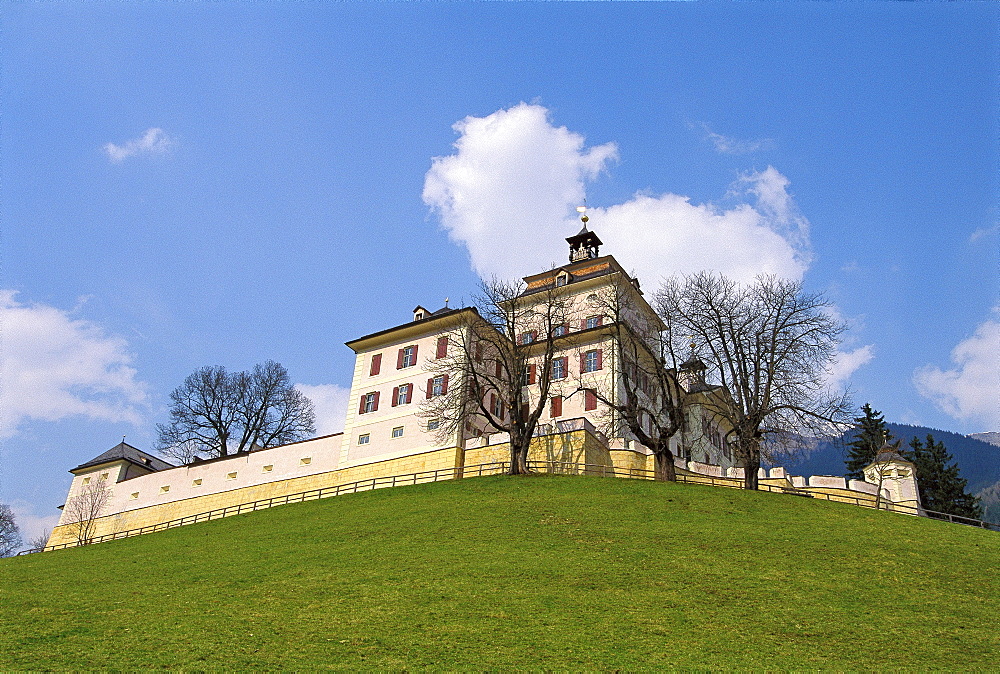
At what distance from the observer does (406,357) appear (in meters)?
51.2

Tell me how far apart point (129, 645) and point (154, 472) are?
46131 mm

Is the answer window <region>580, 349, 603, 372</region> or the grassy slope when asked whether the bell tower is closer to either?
window <region>580, 349, 603, 372</region>

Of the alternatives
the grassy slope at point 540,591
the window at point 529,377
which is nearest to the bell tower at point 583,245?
the window at point 529,377

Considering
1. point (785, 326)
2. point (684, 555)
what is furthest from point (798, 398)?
point (684, 555)

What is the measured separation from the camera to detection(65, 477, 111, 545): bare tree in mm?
57150

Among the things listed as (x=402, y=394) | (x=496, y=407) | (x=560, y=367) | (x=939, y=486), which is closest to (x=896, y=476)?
(x=939, y=486)

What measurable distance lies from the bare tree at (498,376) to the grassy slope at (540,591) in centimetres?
803

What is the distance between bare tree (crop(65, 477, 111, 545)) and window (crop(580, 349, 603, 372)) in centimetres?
3752

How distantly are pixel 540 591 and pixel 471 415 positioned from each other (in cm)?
2732

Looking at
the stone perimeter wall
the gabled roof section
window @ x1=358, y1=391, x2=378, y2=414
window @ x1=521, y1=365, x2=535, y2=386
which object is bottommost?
the stone perimeter wall

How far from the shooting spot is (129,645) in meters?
16.4

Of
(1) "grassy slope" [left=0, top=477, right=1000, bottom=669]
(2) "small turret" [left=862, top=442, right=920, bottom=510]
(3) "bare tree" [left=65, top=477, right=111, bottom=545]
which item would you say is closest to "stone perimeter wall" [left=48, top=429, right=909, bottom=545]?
(2) "small turret" [left=862, top=442, right=920, bottom=510]

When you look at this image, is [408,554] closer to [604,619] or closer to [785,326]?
[604,619]

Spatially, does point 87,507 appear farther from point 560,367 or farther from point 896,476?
point 896,476
